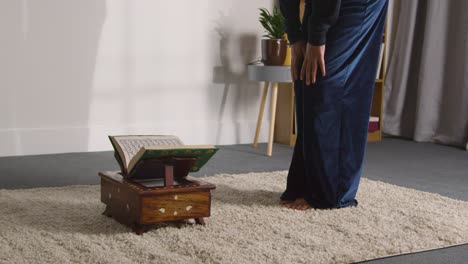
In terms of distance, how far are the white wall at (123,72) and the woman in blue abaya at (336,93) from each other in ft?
5.34

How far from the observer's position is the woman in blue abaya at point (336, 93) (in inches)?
96.5

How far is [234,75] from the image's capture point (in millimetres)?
4402

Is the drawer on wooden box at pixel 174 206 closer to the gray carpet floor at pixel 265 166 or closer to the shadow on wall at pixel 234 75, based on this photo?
the gray carpet floor at pixel 265 166

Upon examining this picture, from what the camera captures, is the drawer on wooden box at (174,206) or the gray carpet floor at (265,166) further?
the gray carpet floor at (265,166)

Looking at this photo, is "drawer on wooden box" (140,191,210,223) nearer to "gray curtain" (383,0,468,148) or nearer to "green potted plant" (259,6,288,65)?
"green potted plant" (259,6,288,65)

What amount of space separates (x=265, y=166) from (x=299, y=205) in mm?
1062

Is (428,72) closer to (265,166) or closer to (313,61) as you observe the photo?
(265,166)

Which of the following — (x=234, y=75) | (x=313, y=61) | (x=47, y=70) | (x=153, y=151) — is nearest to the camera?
(x=153, y=151)

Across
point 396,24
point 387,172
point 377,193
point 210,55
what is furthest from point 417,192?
point 396,24

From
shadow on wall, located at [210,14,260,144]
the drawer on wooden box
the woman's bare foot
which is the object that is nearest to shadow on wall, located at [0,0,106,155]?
shadow on wall, located at [210,14,260,144]

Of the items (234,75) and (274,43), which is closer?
(274,43)

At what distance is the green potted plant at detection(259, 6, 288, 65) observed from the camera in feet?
13.2

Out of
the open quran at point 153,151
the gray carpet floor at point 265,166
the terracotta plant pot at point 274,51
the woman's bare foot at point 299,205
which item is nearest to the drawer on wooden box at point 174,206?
the open quran at point 153,151

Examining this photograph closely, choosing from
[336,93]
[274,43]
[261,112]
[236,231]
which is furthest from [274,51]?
[236,231]
